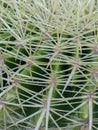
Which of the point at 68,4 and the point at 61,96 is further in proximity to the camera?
the point at 68,4

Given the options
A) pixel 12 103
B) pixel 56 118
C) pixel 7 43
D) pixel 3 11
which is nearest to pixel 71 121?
pixel 56 118

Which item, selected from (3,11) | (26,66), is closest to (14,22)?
(3,11)

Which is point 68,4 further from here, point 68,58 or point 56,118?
point 56,118

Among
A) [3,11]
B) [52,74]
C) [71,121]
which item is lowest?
[71,121]

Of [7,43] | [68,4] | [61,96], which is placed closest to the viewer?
[61,96]

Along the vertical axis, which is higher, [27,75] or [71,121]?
[27,75]

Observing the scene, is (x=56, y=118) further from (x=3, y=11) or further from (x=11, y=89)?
(x=3, y=11)

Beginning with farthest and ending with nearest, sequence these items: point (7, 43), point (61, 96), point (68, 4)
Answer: point (68, 4)
point (7, 43)
point (61, 96)
